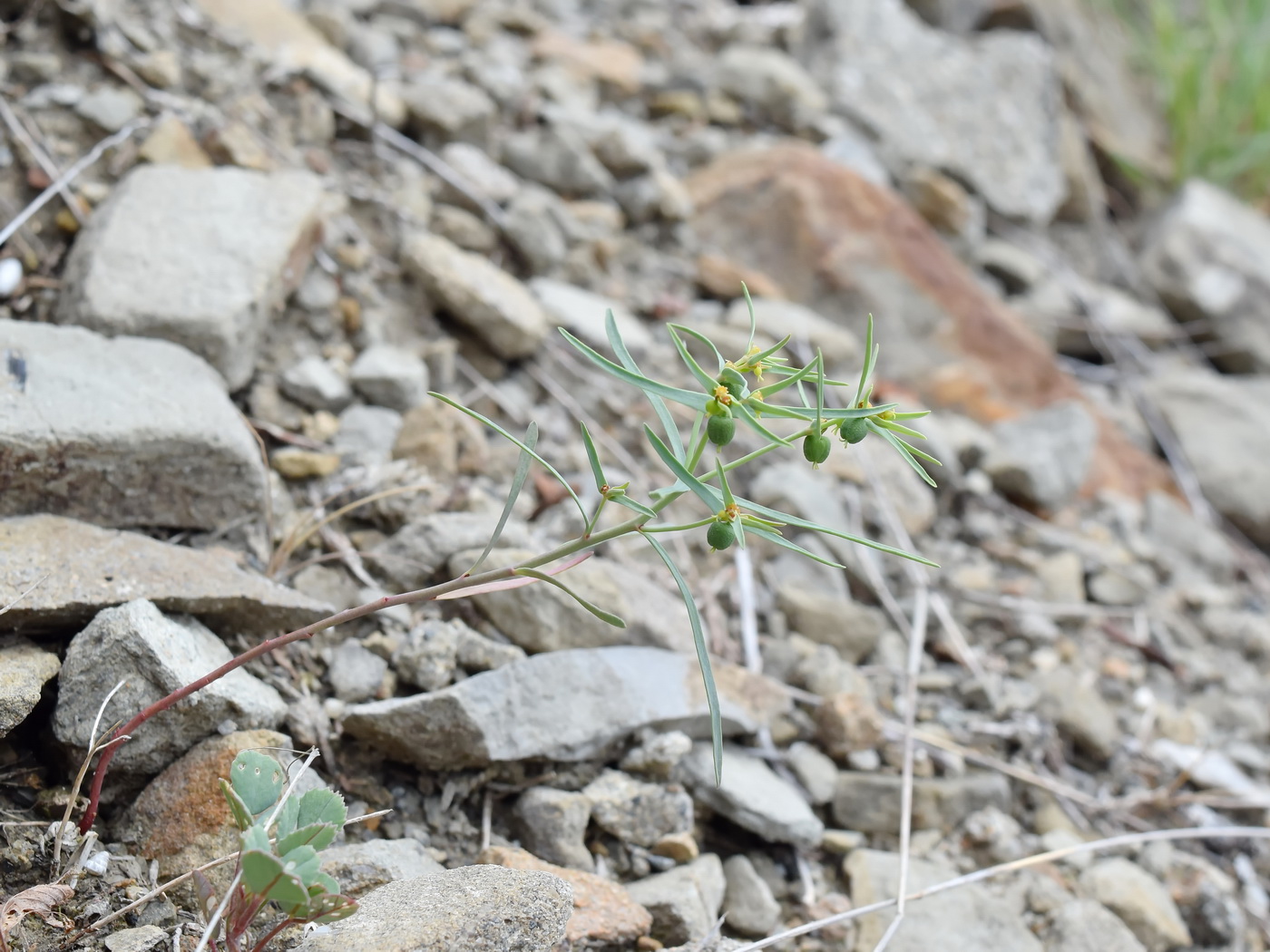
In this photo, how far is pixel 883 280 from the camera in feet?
9.66

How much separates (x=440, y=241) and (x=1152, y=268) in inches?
126

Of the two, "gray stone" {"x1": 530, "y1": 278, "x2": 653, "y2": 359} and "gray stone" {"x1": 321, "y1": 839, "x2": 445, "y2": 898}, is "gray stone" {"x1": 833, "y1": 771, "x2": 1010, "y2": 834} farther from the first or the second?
"gray stone" {"x1": 530, "y1": 278, "x2": 653, "y2": 359}

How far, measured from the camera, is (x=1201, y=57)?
465cm

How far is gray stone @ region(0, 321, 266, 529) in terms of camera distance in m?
1.20

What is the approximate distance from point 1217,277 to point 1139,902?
320 centimetres

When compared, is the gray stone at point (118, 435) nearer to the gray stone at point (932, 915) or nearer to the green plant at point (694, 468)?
the green plant at point (694, 468)

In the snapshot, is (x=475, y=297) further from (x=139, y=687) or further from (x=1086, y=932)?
(x=1086, y=932)

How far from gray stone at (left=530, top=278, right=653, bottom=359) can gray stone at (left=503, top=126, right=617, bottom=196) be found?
37 cm

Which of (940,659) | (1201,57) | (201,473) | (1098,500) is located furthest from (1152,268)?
(201,473)

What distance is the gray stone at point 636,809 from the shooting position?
130 cm

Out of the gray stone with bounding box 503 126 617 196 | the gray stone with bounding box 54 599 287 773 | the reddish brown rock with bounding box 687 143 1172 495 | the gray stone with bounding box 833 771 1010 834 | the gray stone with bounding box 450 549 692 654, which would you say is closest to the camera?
the gray stone with bounding box 54 599 287 773

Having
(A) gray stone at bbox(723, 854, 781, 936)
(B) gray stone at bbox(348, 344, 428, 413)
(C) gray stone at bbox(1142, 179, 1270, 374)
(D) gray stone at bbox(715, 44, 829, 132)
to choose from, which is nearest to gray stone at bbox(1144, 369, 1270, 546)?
(C) gray stone at bbox(1142, 179, 1270, 374)

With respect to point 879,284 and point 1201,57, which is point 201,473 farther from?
point 1201,57

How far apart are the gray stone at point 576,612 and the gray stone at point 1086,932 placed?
666 millimetres
